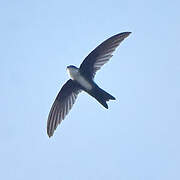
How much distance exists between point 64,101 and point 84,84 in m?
0.67

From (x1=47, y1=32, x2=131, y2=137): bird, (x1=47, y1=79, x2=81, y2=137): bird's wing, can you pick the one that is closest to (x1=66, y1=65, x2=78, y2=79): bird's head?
(x1=47, y1=32, x2=131, y2=137): bird

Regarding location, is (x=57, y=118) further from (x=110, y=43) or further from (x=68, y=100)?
(x=110, y=43)

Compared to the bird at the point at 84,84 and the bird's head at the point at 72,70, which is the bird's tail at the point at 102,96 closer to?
the bird at the point at 84,84

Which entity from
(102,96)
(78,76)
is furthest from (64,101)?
(102,96)

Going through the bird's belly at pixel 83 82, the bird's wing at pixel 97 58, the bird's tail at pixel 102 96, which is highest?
the bird's wing at pixel 97 58

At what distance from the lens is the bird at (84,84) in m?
12.2

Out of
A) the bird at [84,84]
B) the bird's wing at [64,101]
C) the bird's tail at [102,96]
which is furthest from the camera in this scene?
the bird's wing at [64,101]

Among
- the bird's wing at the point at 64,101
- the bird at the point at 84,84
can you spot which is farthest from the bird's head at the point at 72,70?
the bird's wing at the point at 64,101

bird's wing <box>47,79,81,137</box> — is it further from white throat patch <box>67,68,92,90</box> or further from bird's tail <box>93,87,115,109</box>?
bird's tail <box>93,87,115,109</box>

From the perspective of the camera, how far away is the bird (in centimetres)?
1225

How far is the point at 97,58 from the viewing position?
12531mm

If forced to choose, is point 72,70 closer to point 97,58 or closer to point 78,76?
point 78,76

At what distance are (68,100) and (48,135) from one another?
71cm

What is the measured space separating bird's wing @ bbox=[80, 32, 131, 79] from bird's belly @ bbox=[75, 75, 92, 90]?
0.06 metres
